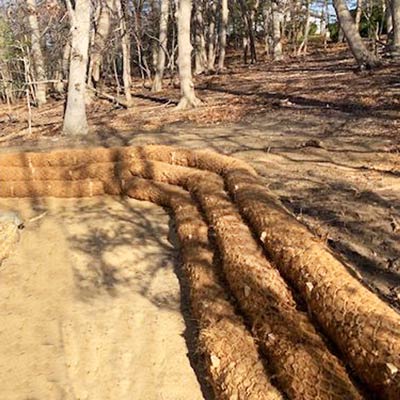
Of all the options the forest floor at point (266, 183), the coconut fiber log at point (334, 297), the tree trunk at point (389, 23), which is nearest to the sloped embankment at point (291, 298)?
the coconut fiber log at point (334, 297)

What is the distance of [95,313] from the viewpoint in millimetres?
4648

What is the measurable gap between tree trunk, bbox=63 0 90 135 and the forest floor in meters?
0.46

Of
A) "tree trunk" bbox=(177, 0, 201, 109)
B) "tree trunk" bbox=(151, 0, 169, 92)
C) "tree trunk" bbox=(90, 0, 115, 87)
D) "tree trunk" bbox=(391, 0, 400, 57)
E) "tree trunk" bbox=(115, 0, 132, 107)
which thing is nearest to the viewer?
"tree trunk" bbox=(177, 0, 201, 109)

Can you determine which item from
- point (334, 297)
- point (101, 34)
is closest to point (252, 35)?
point (101, 34)

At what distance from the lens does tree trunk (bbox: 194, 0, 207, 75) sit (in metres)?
23.0

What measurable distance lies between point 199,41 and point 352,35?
13001 millimetres

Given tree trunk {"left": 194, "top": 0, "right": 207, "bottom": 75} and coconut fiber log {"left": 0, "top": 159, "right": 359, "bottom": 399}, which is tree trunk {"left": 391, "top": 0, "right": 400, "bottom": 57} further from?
tree trunk {"left": 194, "top": 0, "right": 207, "bottom": 75}

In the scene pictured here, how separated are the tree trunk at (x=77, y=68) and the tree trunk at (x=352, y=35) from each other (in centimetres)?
588

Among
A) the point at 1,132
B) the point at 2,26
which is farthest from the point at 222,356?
the point at 2,26

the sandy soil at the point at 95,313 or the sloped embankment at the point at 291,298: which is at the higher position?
the sloped embankment at the point at 291,298

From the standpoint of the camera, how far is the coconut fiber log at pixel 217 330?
3.11 meters

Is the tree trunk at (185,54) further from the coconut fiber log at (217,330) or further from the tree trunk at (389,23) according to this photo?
the coconut fiber log at (217,330)

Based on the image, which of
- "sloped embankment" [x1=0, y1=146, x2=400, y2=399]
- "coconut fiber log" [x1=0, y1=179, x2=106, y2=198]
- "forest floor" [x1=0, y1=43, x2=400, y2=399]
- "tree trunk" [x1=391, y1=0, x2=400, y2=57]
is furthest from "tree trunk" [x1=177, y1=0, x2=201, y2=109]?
"sloped embankment" [x1=0, y1=146, x2=400, y2=399]

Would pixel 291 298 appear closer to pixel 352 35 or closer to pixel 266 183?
pixel 266 183
